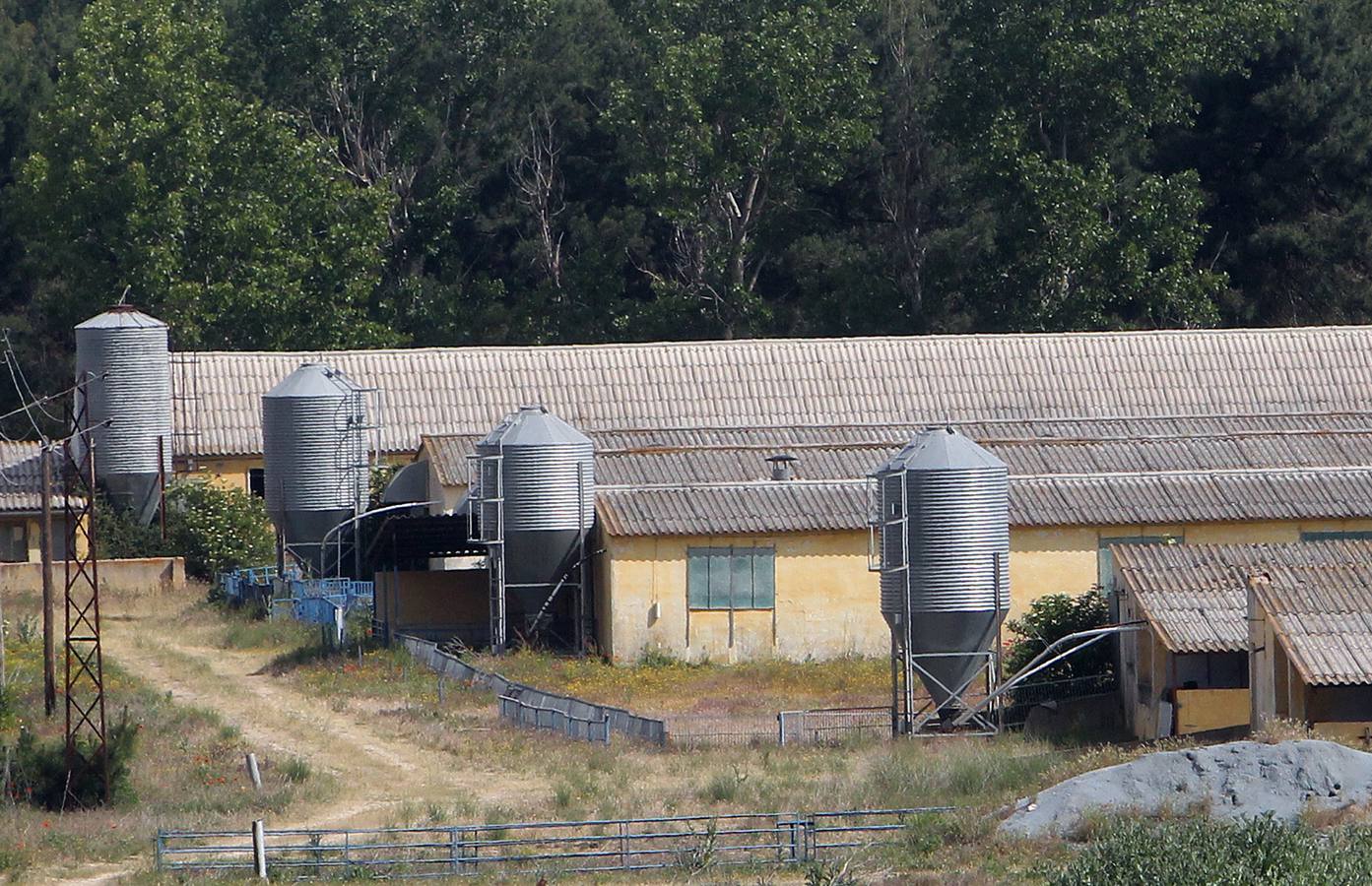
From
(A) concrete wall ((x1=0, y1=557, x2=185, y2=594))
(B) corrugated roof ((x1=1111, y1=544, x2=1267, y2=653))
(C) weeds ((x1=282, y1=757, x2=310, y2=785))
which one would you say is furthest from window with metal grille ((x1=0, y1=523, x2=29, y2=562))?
(B) corrugated roof ((x1=1111, y1=544, x2=1267, y2=653))

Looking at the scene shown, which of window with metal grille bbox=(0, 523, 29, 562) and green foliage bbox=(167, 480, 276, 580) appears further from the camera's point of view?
window with metal grille bbox=(0, 523, 29, 562)

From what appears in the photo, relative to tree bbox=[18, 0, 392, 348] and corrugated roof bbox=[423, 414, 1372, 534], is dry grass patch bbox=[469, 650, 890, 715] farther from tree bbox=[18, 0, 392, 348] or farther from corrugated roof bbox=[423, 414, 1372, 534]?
tree bbox=[18, 0, 392, 348]

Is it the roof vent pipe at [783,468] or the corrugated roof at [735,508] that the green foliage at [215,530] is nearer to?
the corrugated roof at [735,508]

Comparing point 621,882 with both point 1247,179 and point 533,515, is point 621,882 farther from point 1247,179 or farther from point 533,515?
point 1247,179

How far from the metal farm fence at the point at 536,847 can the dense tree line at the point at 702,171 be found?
111 ft

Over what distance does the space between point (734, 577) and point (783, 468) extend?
2.70 meters

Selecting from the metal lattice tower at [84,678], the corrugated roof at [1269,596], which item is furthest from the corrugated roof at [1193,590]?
the metal lattice tower at [84,678]

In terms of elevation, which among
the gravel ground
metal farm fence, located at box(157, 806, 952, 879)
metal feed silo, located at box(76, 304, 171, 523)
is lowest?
metal farm fence, located at box(157, 806, 952, 879)

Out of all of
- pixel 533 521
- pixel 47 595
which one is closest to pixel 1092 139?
pixel 533 521

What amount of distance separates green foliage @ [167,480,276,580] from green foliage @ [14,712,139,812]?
16.8 m

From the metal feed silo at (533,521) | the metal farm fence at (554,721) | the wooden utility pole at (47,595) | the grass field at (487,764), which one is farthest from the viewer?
the metal feed silo at (533,521)

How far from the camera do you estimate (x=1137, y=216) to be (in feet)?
192

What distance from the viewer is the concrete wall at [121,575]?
4494cm

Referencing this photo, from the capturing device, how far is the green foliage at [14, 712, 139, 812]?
94.6 feet
